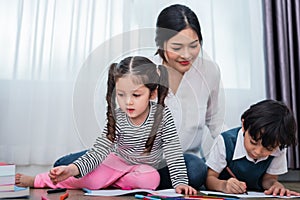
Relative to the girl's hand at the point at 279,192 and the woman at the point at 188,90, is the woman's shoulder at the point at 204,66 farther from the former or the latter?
the girl's hand at the point at 279,192

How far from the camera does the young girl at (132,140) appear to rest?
112 centimetres

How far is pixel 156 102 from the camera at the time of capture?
3.84ft

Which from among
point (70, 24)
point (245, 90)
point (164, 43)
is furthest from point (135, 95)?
point (245, 90)

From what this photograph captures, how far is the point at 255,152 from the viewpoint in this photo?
1189 millimetres

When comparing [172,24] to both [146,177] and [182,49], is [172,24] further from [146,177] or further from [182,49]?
[146,177]

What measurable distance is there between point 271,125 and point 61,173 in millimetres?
554

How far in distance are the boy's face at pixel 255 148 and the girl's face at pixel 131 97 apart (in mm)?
300

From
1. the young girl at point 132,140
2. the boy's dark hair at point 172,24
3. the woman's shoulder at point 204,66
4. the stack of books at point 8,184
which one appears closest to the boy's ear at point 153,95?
the young girl at point 132,140

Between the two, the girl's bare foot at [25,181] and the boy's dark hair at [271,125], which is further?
the girl's bare foot at [25,181]

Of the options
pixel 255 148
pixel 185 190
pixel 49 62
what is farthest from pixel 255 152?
pixel 49 62

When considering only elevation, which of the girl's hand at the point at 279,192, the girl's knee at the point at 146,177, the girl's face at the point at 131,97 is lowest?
the girl's hand at the point at 279,192

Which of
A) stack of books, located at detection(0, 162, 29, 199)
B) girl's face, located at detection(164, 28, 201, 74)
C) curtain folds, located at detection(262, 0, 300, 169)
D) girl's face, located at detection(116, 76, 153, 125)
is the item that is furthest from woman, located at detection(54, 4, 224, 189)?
curtain folds, located at detection(262, 0, 300, 169)

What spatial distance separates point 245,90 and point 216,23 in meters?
0.29

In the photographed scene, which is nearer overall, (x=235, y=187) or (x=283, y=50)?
(x=235, y=187)
